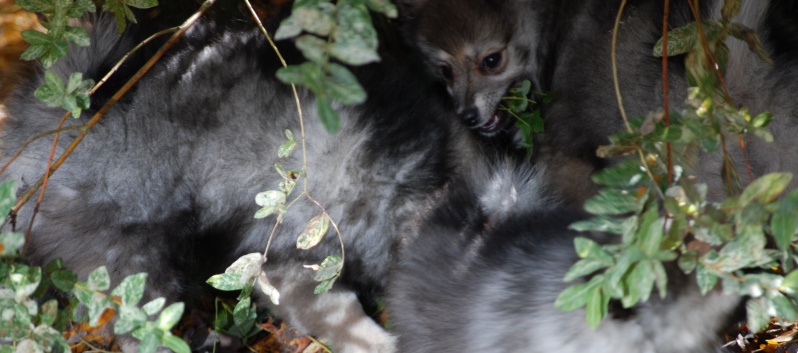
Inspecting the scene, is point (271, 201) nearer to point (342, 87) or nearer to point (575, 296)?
point (342, 87)

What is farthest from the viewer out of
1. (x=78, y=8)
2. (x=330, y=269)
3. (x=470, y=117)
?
(x=470, y=117)

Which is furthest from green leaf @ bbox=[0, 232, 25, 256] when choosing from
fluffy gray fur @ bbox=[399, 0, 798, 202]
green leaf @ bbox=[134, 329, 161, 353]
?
fluffy gray fur @ bbox=[399, 0, 798, 202]

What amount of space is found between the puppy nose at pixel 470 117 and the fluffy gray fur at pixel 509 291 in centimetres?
31

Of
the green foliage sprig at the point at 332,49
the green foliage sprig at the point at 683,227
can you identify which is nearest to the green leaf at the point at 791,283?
the green foliage sprig at the point at 683,227

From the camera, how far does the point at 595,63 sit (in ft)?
7.88

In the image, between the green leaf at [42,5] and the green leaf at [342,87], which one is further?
the green leaf at [42,5]

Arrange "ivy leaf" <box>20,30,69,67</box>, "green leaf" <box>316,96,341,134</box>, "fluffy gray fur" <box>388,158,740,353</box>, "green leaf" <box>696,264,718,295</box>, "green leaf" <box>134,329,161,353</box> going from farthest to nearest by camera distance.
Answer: "ivy leaf" <box>20,30,69,67</box>, "fluffy gray fur" <box>388,158,740,353</box>, "green leaf" <box>134,329,161,353</box>, "green leaf" <box>696,264,718,295</box>, "green leaf" <box>316,96,341,134</box>

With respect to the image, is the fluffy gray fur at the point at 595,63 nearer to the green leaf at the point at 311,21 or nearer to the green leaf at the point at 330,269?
the green leaf at the point at 330,269

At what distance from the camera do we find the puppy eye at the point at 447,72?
2.75 meters

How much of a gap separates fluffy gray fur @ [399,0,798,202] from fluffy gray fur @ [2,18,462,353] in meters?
0.32

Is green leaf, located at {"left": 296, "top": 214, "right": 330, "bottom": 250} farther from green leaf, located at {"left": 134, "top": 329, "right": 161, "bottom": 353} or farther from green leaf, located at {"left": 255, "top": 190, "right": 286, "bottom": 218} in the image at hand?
green leaf, located at {"left": 134, "top": 329, "right": 161, "bottom": 353}

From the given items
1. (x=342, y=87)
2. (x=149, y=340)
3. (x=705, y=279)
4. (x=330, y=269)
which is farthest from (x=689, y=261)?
(x=149, y=340)

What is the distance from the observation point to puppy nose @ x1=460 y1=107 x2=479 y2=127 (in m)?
2.55

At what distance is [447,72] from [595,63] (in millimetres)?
567
